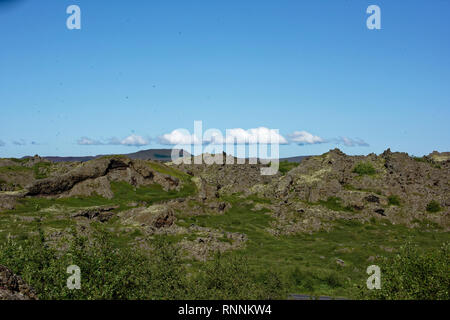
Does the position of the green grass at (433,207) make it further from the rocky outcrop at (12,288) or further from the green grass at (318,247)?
the rocky outcrop at (12,288)

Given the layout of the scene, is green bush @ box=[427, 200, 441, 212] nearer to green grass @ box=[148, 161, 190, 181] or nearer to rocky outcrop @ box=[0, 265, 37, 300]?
green grass @ box=[148, 161, 190, 181]

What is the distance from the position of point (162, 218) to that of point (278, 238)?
93.3 feet

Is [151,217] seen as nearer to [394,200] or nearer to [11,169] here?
[11,169]

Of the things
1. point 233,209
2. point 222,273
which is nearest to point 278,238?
point 233,209

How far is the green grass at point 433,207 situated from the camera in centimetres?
12444

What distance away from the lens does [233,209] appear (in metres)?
125

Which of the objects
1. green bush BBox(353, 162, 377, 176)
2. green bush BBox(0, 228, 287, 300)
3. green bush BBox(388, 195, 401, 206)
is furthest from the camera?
green bush BBox(353, 162, 377, 176)

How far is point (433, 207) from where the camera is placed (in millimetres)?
125125

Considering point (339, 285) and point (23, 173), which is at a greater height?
point (23, 173)

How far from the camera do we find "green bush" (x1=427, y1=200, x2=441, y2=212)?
12444 cm

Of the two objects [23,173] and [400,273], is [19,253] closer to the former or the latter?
[400,273]

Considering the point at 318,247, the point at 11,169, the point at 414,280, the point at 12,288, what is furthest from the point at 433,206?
the point at 11,169

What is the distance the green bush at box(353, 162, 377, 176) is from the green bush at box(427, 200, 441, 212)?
26519 millimetres

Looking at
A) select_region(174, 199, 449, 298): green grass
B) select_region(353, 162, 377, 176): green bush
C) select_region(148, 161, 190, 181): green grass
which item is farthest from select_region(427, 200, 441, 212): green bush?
select_region(148, 161, 190, 181): green grass
